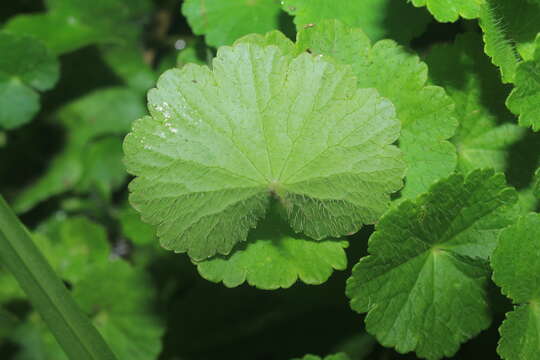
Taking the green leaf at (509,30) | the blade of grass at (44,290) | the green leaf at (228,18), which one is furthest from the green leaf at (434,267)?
the green leaf at (228,18)

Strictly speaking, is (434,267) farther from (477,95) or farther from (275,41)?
(275,41)

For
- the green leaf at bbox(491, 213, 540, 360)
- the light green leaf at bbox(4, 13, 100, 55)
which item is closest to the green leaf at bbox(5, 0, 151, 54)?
the light green leaf at bbox(4, 13, 100, 55)

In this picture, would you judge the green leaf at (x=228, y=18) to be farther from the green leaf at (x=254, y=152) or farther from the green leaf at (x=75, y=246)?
the green leaf at (x=75, y=246)

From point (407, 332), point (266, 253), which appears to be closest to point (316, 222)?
point (266, 253)

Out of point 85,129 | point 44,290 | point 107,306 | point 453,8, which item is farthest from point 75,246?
point 453,8

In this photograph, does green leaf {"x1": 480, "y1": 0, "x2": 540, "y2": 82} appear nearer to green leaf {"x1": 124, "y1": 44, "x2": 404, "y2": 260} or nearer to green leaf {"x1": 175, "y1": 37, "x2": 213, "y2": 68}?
green leaf {"x1": 124, "y1": 44, "x2": 404, "y2": 260}

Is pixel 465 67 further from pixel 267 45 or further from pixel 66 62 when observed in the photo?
pixel 66 62
